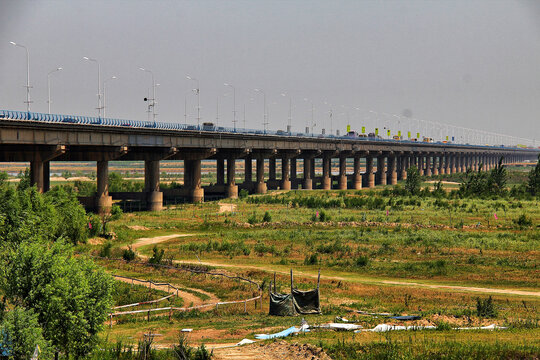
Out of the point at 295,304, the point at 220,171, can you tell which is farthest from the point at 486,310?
the point at 220,171

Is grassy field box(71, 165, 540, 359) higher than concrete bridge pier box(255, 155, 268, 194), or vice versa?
concrete bridge pier box(255, 155, 268, 194)

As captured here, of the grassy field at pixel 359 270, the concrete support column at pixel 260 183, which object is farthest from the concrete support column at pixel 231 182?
the grassy field at pixel 359 270

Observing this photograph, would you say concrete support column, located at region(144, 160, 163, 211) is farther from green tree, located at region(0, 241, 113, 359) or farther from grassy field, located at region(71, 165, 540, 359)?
green tree, located at region(0, 241, 113, 359)

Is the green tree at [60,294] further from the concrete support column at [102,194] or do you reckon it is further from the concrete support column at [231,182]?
the concrete support column at [231,182]

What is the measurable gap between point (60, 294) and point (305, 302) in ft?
50.4

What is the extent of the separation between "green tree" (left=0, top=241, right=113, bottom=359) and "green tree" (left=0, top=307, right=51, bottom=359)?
110 cm

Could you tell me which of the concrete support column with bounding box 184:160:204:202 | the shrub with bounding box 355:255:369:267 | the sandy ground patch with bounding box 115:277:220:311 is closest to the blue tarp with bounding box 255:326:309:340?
the sandy ground patch with bounding box 115:277:220:311

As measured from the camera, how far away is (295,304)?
36.5m

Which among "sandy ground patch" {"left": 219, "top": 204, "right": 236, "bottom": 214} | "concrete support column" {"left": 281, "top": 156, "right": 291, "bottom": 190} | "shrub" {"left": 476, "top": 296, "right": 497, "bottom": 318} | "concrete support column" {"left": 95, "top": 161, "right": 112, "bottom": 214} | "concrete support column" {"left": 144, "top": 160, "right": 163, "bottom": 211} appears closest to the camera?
"shrub" {"left": 476, "top": 296, "right": 497, "bottom": 318}

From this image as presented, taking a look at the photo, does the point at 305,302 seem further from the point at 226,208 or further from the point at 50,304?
the point at 226,208

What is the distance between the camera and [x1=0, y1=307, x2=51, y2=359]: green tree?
23.5 meters

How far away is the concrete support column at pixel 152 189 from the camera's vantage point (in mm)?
105250

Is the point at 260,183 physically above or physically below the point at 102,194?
above

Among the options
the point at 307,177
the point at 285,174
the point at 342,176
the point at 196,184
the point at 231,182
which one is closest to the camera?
the point at 196,184
